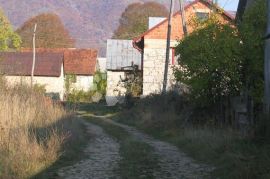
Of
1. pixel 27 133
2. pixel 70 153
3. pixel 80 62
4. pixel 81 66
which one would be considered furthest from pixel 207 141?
pixel 80 62

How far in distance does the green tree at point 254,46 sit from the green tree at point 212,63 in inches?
11.0

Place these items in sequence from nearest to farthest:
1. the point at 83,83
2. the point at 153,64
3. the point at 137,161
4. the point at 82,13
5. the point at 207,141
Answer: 1. the point at 137,161
2. the point at 207,141
3. the point at 153,64
4. the point at 83,83
5. the point at 82,13

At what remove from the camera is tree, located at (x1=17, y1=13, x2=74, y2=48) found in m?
75.4

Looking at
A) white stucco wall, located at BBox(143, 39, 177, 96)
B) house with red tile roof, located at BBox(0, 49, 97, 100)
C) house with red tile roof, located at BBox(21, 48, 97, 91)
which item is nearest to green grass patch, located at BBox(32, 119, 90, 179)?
white stucco wall, located at BBox(143, 39, 177, 96)

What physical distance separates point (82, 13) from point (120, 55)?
2945 centimetres

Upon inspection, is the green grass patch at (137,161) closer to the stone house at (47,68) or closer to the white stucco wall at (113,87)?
the white stucco wall at (113,87)

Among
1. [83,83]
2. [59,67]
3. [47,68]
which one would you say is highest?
[59,67]

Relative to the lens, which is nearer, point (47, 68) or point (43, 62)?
point (47, 68)

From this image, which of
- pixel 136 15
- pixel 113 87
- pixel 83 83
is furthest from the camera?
pixel 136 15

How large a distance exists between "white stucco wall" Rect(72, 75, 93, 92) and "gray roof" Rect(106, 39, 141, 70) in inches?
646

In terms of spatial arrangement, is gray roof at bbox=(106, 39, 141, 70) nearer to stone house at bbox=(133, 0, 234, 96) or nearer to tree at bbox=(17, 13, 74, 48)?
stone house at bbox=(133, 0, 234, 96)

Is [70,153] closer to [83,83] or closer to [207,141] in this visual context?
[207,141]

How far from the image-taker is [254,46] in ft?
46.2

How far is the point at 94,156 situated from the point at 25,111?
284 centimetres
